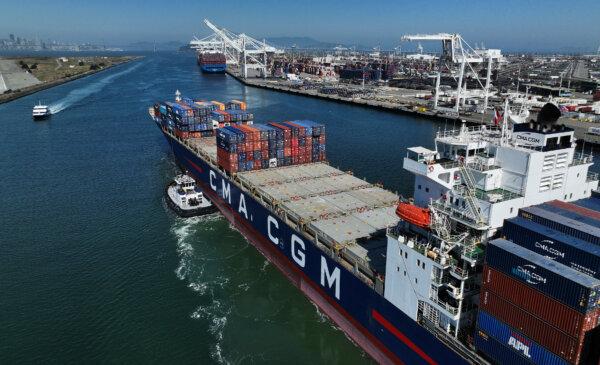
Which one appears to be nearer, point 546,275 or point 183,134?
point 546,275

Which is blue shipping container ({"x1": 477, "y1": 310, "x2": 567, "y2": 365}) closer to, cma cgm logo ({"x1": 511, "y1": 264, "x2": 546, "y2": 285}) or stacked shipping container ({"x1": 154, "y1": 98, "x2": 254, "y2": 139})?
cma cgm logo ({"x1": 511, "y1": 264, "x2": 546, "y2": 285})

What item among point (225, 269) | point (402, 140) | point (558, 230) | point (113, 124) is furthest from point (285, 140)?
point (113, 124)

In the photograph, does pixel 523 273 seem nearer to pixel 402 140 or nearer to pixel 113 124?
pixel 402 140

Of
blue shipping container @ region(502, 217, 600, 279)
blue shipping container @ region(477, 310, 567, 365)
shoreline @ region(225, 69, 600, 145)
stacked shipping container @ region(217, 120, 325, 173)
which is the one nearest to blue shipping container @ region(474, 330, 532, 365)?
blue shipping container @ region(477, 310, 567, 365)

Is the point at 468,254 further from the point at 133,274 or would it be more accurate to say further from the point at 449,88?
the point at 449,88

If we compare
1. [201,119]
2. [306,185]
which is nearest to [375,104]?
[201,119]
